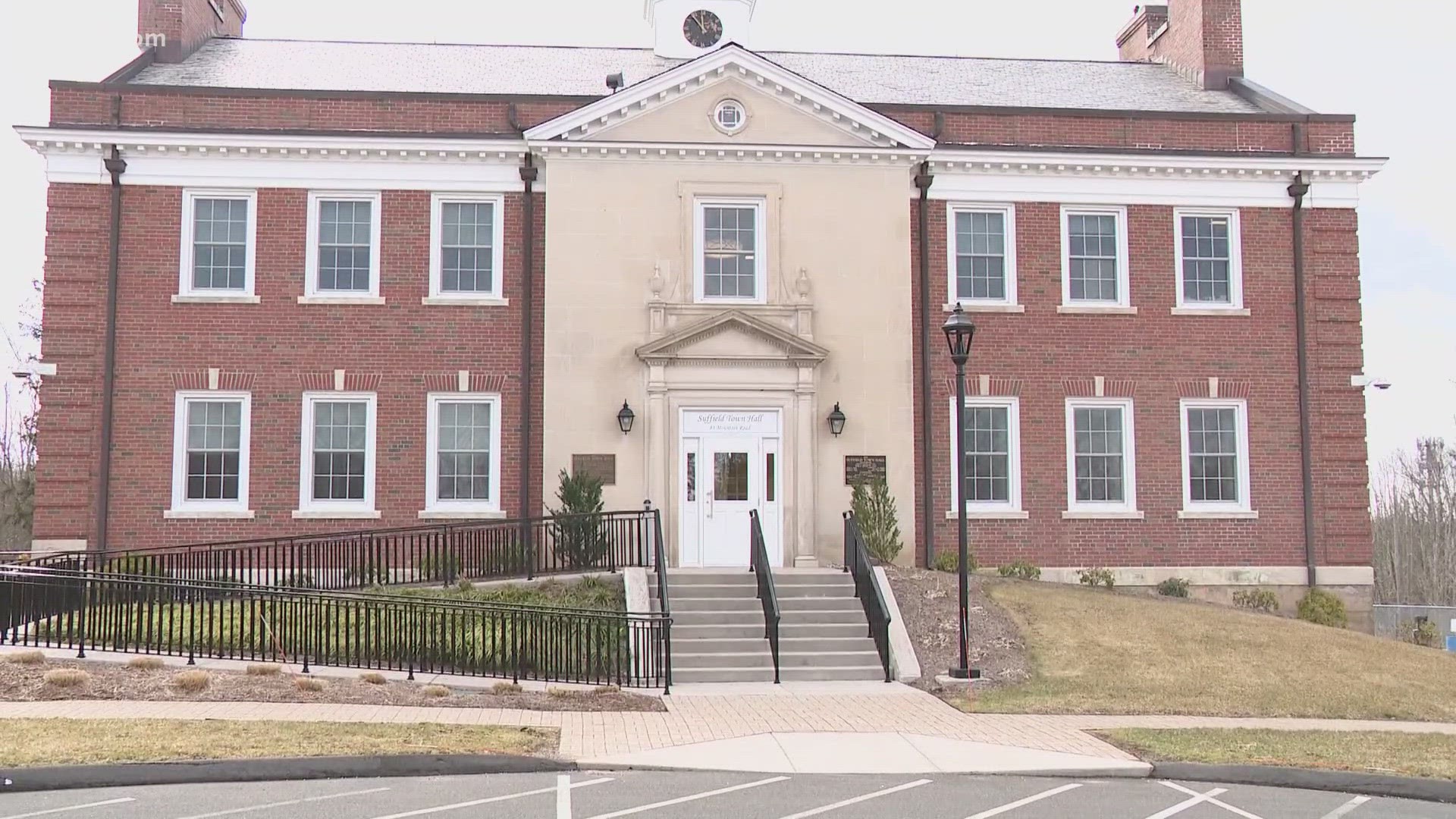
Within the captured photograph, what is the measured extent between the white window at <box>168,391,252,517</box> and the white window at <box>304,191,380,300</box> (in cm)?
250

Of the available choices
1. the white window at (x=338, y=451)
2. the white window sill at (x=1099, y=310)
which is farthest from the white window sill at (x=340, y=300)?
the white window sill at (x=1099, y=310)

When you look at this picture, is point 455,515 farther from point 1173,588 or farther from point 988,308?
point 1173,588

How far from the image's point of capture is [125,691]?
518 inches

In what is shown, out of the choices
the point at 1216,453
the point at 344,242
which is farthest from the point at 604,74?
the point at 1216,453

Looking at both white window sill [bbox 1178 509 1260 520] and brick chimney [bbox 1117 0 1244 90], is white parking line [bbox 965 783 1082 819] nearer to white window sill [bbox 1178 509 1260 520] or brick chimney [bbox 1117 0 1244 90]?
white window sill [bbox 1178 509 1260 520]

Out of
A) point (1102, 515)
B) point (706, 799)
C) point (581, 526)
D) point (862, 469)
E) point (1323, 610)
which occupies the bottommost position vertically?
point (706, 799)

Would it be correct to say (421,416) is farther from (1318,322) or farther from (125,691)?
(1318,322)

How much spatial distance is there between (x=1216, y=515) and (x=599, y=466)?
10881mm

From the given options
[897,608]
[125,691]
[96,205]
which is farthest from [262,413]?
[897,608]

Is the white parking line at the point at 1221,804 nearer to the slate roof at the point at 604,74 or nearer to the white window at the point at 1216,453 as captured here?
the white window at the point at 1216,453

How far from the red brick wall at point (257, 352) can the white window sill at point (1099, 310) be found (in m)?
9.27

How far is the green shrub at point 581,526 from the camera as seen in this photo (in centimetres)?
1953

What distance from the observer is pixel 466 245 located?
22234 millimetres

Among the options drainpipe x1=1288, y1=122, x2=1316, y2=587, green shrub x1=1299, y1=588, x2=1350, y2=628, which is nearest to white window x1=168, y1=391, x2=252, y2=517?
green shrub x1=1299, y1=588, x2=1350, y2=628
